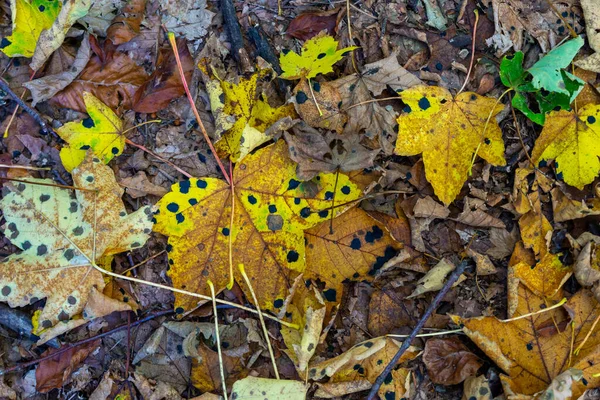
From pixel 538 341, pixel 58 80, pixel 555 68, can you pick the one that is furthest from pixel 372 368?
pixel 58 80

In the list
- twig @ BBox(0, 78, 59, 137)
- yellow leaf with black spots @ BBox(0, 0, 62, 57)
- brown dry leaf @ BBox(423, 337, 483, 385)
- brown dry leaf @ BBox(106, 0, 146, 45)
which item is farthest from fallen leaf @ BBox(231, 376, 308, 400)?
yellow leaf with black spots @ BBox(0, 0, 62, 57)

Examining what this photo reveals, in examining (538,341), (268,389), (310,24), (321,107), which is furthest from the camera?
(310,24)

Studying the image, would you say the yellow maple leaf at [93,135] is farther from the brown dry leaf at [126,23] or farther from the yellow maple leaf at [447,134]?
the yellow maple leaf at [447,134]

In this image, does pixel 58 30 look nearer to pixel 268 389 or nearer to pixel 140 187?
pixel 140 187

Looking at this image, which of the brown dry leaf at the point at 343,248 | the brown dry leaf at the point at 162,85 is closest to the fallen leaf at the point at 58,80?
the brown dry leaf at the point at 162,85

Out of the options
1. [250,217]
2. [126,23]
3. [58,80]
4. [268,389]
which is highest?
[126,23]

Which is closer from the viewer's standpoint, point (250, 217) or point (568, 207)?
point (250, 217)
